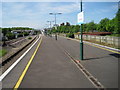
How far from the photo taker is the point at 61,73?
7.31 metres

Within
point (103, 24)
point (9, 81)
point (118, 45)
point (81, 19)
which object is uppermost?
point (103, 24)

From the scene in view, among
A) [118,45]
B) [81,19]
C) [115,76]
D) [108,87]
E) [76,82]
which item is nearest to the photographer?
[108,87]

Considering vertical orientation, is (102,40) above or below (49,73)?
above

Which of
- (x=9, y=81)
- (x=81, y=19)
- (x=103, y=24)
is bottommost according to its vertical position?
(x=9, y=81)

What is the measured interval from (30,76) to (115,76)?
14.6ft

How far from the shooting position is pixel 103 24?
3169 inches

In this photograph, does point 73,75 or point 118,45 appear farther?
point 118,45

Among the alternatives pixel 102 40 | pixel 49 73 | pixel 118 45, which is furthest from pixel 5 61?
pixel 102 40

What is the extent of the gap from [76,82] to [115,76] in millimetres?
2235

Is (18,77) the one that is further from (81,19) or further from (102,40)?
(102,40)

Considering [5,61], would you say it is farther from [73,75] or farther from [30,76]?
[73,75]

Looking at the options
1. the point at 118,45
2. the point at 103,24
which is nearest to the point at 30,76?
the point at 118,45

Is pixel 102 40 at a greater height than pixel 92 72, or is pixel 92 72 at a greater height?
pixel 102 40

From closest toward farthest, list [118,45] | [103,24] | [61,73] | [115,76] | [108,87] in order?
[108,87] < [115,76] < [61,73] < [118,45] < [103,24]
